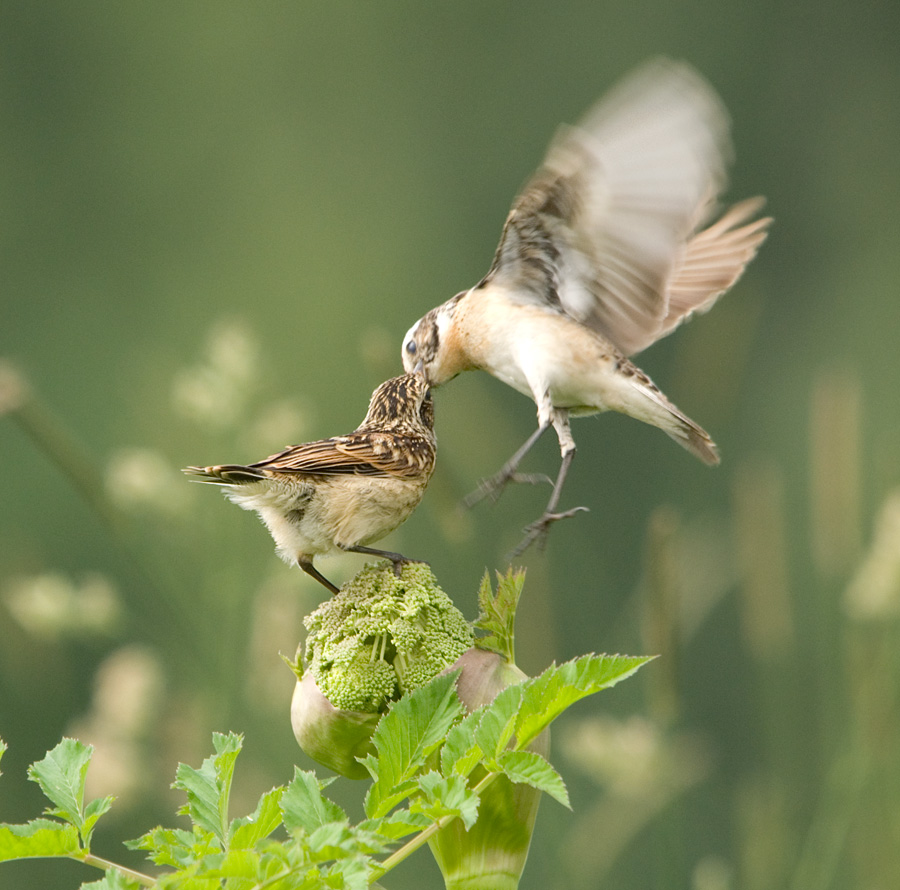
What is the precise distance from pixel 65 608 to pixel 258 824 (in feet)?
9.08

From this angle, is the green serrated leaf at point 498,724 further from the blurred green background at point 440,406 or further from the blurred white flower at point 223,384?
the blurred white flower at point 223,384

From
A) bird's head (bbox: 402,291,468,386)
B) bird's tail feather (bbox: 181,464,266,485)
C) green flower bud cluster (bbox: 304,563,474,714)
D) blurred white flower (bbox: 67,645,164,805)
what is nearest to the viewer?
green flower bud cluster (bbox: 304,563,474,714)

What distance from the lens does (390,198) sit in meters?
23.2

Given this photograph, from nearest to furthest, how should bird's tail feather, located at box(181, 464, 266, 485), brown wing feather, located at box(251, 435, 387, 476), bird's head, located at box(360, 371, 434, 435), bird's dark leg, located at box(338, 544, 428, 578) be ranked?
bird's dark leg, located at box(338, 544, 428, 578) < bird's tail feather, located at box(181, 464, 266, 485) < brown wing feather, located at box(251, 435, 387, 476) < bird's head, located at box(360, 371, 434, 435)

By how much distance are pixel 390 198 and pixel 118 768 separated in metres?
19.2

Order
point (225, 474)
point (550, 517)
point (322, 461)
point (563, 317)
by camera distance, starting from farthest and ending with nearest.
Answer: point (563, 317)
point (322, 461)
point (550, 517)
point (225, 474)

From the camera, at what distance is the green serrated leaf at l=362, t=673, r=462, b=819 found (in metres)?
2.00

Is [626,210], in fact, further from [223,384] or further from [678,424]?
[223,384]

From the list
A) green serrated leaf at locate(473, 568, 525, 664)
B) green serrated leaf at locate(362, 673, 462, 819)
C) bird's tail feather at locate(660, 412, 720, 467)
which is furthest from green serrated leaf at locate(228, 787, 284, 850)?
bird's tail feather at locate(660, 412, 720, 467)

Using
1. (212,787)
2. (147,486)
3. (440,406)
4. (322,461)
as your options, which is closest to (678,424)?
(322,461)

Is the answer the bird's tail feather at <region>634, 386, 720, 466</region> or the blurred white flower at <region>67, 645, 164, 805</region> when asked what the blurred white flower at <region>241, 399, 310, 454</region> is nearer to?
the blurred white flower at <region>67, 645, 164, 805</region>

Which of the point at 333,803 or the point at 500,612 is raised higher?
the point at 500,612

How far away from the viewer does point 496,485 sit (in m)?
3.54

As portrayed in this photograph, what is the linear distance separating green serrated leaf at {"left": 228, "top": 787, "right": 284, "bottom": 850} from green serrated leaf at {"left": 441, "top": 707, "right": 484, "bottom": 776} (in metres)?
0.24
